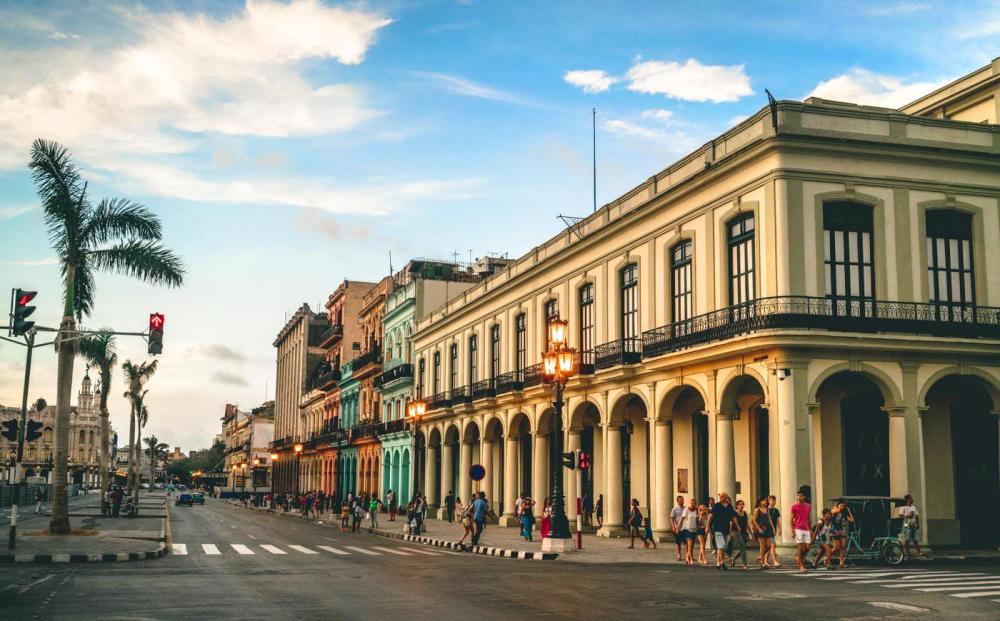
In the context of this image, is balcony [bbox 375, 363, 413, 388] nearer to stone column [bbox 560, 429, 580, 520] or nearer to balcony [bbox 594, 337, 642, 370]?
stone column [bbox 560, 429, 580, 520]

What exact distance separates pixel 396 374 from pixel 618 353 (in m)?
31.5

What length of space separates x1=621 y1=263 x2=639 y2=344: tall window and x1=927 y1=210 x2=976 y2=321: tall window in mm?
9572

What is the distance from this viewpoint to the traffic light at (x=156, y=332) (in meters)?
22.6

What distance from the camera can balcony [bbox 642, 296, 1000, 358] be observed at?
2480 centimetres

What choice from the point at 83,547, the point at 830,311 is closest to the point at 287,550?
the point at 83,547

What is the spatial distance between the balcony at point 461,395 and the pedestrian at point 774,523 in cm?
2407

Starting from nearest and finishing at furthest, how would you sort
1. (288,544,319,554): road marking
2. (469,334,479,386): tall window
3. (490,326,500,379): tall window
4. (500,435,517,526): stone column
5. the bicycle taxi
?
1. the bicycle taxi
2. (288,544,319,554): road marking
3. (500,435,517,526): stone column
4. (490,326,500,379): tall window
5. (469,334,479,386): tall window

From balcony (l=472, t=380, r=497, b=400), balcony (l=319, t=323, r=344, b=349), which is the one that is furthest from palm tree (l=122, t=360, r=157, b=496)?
balcony (l=472, t=380, r=497, b=400)

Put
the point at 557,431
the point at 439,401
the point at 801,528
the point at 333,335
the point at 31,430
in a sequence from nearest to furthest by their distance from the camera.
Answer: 1. the point at 801,528
2. the point at 31,430
3. the point at 557,431
4. the point at 439,401
5. the point at 333,335

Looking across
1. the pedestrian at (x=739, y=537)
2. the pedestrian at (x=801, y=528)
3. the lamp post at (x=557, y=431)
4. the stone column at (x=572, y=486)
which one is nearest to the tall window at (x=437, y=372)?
the stone column at (x=572, y=486)

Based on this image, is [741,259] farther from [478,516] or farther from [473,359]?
[473,359]

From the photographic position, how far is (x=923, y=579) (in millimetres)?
18141

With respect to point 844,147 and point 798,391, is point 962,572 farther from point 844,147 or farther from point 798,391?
point 844,147

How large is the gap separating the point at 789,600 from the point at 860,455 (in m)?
13.4
